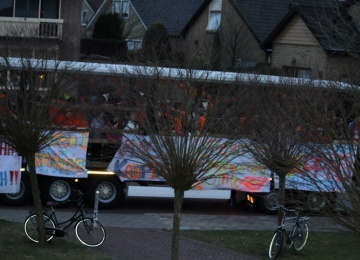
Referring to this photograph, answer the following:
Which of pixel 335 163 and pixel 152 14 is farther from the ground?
pixel 152 14

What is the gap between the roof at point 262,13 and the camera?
36950 millimetres

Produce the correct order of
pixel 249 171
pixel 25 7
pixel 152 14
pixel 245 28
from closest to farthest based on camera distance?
1. pixel 249 171
2. pixel 25 7
3. pixel 245 28
4. pixel 152 14

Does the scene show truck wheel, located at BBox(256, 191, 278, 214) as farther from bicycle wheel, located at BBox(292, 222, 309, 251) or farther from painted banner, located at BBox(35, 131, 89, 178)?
painted banner, located at BBox(35, 131, 89, 178)

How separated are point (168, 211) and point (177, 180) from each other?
8686 mm

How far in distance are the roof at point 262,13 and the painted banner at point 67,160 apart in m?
19.5

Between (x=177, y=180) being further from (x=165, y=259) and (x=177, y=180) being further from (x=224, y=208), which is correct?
(x=224, y=208)

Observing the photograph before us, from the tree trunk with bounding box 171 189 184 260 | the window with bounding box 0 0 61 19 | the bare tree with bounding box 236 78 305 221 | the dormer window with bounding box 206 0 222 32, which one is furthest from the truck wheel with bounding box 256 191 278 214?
the dormer window with bounding box 206 0 222 32

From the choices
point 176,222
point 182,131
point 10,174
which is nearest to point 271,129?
point 182,131

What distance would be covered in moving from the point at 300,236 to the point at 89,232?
4018mm

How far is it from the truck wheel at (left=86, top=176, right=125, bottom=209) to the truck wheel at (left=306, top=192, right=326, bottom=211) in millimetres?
10115

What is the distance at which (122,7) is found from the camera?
5266 centimetres

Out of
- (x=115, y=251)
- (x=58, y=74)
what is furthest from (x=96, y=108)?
(x=115, y=251)

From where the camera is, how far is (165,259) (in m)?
14.0

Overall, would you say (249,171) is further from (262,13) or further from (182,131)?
(262,13)
